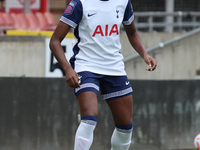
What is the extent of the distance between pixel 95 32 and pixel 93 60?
0.80 ft

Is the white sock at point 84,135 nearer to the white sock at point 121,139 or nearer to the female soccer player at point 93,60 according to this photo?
the female soccer player at point 93,60

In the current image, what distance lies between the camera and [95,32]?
141 inches

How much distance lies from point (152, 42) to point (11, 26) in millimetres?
4616

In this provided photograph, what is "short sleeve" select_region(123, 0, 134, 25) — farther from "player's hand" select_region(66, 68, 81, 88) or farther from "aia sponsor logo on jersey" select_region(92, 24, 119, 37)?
"player's hand" select_region(66, 68, 81, 88)

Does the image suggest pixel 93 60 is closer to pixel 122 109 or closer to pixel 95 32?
pixel 95 32

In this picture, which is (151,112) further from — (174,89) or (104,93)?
(104,93)

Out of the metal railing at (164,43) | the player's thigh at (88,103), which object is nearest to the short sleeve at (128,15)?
the player's thigh at (88,103)

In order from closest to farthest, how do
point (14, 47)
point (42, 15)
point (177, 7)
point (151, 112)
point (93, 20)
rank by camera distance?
point (93, 20), point (151, 112), point (14, 47), point (42, 15), point (177, 7)

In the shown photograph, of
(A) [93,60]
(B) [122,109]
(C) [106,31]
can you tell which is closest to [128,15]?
(C) [106,31]

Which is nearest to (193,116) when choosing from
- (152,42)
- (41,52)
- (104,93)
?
(104,93)

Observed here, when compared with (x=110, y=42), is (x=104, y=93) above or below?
below

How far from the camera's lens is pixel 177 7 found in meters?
21.8

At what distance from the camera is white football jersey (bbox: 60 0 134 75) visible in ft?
11.6

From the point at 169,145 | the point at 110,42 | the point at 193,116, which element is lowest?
the point at 169,145
